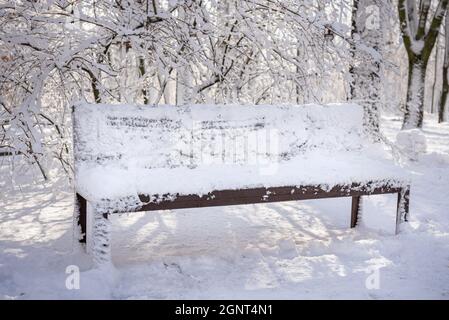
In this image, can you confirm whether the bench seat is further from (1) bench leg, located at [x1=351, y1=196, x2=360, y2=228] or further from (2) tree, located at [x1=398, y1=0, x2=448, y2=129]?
(2) tree, located at [x1=398, y1=0, x2=448, y2=129]

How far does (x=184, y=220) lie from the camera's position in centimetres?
522

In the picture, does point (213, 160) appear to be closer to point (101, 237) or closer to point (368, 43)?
point (101, 237)

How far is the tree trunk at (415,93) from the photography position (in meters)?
9.70

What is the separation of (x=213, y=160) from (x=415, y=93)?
724 cm

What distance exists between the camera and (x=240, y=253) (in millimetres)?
3986

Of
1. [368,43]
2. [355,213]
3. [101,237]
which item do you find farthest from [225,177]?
[368,43]

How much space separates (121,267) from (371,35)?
6.40m

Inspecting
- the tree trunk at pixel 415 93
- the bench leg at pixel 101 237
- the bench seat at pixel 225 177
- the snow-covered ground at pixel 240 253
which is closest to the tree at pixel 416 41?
the tree trunk at pixel 415 93

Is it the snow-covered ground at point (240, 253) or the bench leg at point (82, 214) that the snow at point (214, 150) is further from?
the snow-covered ground at point (240, 253)

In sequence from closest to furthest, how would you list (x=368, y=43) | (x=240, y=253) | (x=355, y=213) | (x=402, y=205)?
(x=240, y=253) → (x=402, y=205) → (x=355, y=213) → (x=368, y=43)

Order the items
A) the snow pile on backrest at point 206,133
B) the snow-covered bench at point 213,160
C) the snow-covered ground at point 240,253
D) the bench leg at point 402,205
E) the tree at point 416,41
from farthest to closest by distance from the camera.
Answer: the tree at point 416,41, the bench leg at point 402,205, the snow pile on backrest at point 206,133, the snow-covered bench at point 213,160, the snow-covered ground at point 240,253

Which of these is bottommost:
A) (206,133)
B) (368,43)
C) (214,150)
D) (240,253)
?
(240,253)
